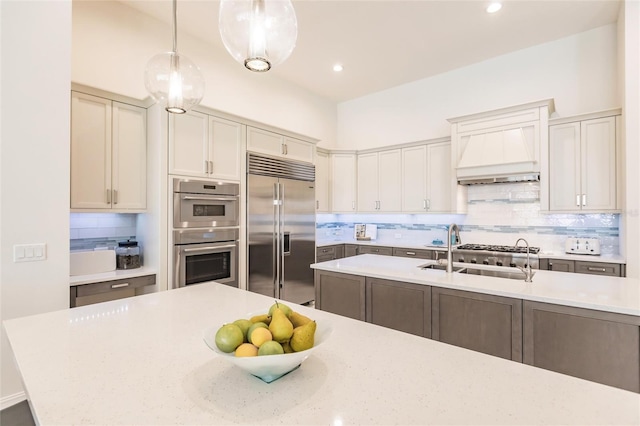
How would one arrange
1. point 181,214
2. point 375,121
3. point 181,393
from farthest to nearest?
point 375,121
point 181,214
point 181,393

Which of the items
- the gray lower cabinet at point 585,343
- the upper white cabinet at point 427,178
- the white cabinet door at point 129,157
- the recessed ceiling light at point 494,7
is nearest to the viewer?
the gray lower cabinet at point 585,343

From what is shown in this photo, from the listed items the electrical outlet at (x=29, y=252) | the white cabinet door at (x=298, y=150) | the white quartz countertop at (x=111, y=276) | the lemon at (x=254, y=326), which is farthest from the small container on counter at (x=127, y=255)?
the lemon at (x=254, y=326)

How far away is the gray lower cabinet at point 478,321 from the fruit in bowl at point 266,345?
A: 1.54 meters

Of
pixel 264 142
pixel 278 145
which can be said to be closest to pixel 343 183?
pixel 278 145

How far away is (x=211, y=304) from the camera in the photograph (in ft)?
5.49

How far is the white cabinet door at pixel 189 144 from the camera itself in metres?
3.04

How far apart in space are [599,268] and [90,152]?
4.88 meters

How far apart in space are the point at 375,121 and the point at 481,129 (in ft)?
6.41

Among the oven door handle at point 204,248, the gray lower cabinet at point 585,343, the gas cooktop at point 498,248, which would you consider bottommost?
the gray lower cabinet at point 585,343

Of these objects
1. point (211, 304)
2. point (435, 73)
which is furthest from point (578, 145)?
point (211, 304)

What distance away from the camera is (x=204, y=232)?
3.24 metres

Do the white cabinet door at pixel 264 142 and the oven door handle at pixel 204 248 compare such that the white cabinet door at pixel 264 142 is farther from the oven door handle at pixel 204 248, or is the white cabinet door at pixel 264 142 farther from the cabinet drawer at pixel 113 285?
the cabinet drawer at pixel 113 285

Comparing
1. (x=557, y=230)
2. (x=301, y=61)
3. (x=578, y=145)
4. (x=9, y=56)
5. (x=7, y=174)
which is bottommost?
(x=557, y=230)

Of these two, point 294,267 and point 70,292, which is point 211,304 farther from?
point 294,267
